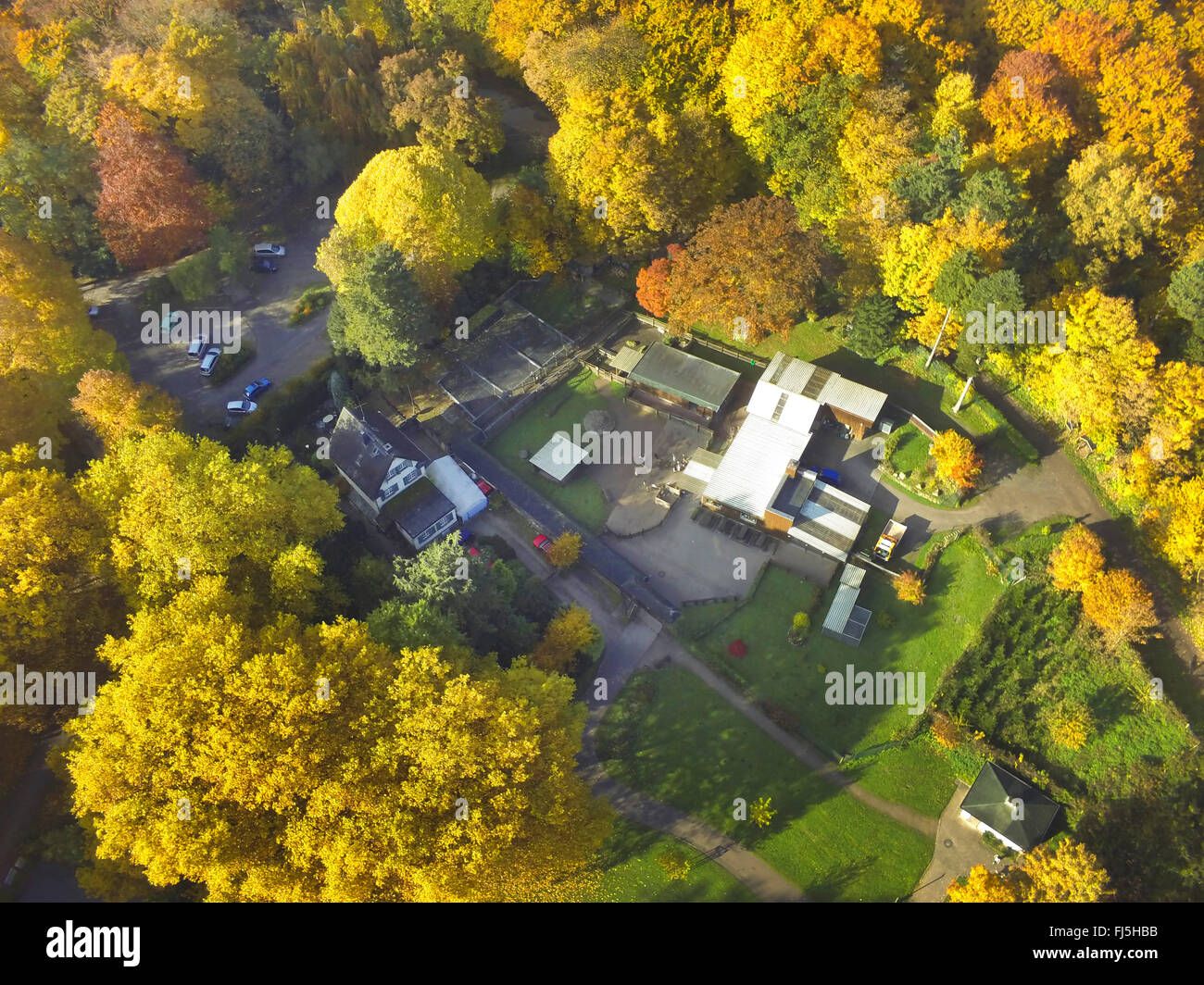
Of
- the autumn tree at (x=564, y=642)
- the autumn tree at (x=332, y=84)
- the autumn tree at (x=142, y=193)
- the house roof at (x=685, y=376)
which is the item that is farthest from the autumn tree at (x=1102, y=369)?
the autumn tree at (x=142, y=193)

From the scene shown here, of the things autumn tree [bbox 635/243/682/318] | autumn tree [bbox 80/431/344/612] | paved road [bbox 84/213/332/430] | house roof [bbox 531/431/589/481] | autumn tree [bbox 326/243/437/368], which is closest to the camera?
autumn tree [bbox 80/431/344/612]

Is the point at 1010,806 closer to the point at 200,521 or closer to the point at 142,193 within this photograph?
the point at 200,521

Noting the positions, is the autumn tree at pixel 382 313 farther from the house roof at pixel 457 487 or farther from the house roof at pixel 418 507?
the house roof at pixel 418 507

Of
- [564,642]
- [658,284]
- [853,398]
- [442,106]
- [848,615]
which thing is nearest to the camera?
[564,642]

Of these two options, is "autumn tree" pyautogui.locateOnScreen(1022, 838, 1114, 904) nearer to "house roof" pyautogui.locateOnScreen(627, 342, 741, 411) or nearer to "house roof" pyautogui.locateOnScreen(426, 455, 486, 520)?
"house roof" pyautogui.locateOnScreen(627, 342, 741, 411)

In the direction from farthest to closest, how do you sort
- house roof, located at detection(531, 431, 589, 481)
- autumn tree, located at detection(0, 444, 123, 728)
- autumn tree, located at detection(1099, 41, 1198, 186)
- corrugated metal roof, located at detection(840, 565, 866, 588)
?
house roof, located at detection(531, 431, 589, 481)
autumn tree, located at detection(1099, 41, 1198, 186)
corrugated metal roof, located at detection(840, 565, 866, 588)
autumn tree, located at detection(0, 444, 123, 728)

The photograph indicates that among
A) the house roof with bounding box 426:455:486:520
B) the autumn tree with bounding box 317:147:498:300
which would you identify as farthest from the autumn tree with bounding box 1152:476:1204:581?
the autumn tree with bounding box 317:147:498:300

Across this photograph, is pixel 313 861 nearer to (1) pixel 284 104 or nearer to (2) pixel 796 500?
(2) pixel 796 500

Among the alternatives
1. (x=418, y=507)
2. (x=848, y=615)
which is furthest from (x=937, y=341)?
(x=418, y=507)
